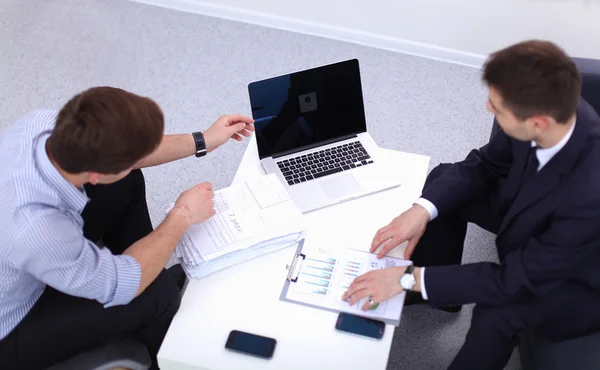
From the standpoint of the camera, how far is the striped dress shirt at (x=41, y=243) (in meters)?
1.37

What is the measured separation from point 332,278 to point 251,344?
28 cm

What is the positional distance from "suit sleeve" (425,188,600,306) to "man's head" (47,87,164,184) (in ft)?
2.58

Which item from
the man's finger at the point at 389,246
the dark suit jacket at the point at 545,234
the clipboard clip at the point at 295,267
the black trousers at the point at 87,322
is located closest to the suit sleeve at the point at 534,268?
the dark suit jacket at the point at 545,234

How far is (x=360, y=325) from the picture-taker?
1.53m

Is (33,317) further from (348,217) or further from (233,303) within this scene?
(348,217)

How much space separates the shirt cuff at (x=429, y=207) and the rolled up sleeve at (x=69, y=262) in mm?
817

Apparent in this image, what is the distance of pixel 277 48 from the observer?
3.31 meters

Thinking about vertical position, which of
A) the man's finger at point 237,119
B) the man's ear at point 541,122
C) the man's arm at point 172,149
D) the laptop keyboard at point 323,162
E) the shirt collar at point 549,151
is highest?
the man's ear at point 541,122

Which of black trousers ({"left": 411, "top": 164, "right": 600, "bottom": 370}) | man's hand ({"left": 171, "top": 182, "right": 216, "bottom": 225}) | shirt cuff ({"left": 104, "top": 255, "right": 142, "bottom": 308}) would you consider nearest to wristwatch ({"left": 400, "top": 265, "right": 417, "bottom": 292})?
black trousers ({"left": 411, "top": 164, "right": 600, "bottom": 370})

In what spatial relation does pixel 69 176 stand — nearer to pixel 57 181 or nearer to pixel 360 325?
pixel 57 181

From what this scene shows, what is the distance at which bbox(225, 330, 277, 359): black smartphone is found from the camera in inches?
58.0

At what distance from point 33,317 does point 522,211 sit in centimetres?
124

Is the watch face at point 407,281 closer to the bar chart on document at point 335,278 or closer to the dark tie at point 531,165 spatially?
the bar chart on document at point 335,278

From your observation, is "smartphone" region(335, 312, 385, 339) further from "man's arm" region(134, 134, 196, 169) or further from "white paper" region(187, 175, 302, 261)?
"man's arm" region(134, 134, 196, 169)
